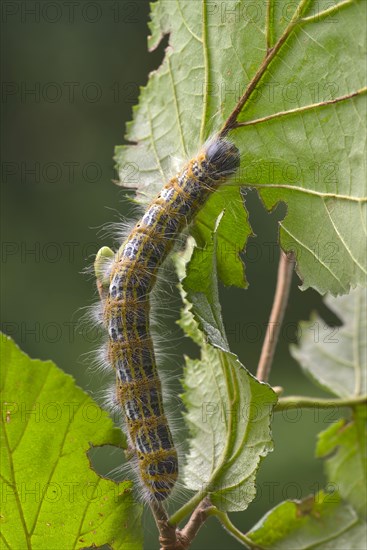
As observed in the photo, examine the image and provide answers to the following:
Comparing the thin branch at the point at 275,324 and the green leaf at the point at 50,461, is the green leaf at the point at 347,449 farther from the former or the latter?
the green leaf at the point at 50,461

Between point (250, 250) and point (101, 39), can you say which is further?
point (101, 39)

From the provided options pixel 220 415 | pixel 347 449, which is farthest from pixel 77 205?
pixel 220 415

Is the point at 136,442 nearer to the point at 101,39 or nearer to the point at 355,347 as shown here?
the point at 355,347

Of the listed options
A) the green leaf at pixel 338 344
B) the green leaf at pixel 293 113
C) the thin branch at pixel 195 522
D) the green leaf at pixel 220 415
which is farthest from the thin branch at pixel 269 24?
the green leaf at pixel 338 344

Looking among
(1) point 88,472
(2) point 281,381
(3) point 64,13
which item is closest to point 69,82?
(3) point 64,13

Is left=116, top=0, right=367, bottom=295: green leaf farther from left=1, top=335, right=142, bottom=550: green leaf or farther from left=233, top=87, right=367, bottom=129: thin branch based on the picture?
left=1, top=335, right=142, bottom=550: green leaf

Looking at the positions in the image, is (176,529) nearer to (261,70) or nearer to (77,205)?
(261,70)
